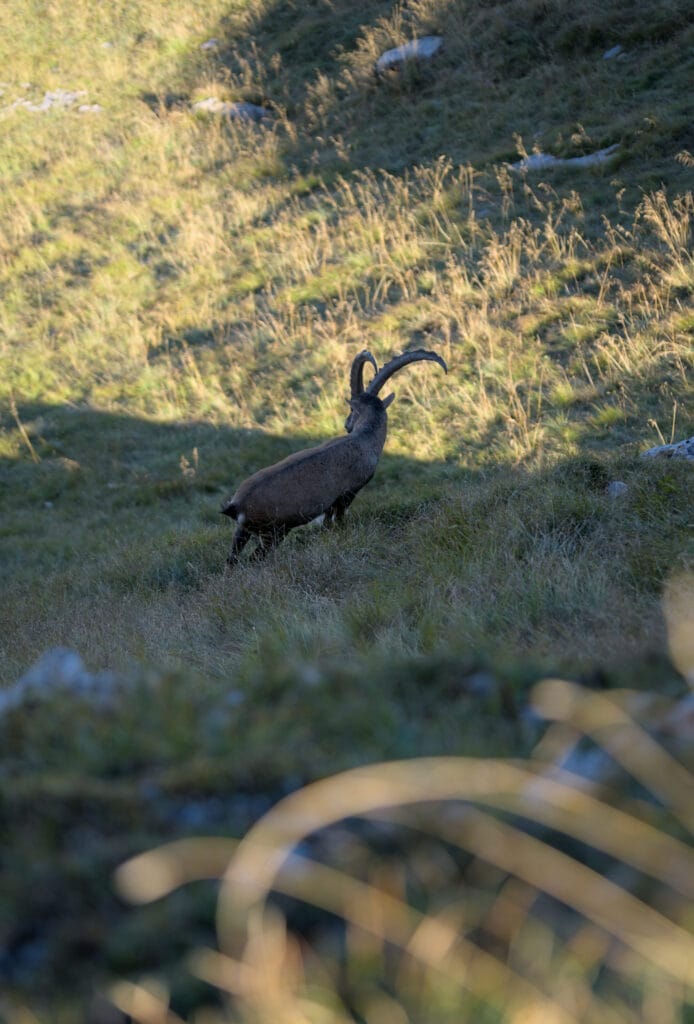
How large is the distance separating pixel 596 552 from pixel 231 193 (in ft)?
43.6

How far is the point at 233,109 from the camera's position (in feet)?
61.1

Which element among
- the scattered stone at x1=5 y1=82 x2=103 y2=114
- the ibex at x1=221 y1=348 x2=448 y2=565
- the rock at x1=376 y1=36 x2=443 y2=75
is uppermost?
the scattered stone at x1=5 y1=82 x2=103 y2=114

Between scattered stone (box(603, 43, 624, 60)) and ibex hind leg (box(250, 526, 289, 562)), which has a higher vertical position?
scattered stone (box(603, 43, 624, 60))

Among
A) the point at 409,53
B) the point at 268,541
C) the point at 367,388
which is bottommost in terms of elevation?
the point at 268,541

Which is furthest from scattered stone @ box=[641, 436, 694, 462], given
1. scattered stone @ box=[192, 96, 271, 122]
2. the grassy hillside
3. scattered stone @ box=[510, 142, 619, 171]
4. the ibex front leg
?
scattered stone @ box=[192, 96, 271, 122]

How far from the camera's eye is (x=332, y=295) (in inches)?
501

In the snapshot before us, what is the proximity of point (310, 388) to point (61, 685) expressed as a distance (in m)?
8.04

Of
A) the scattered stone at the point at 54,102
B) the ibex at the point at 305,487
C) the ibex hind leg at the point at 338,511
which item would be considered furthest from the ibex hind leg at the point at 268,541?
the scattered stone at the point at 54,102

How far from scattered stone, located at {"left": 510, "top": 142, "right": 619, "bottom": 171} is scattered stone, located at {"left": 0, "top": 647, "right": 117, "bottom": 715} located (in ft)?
38.4

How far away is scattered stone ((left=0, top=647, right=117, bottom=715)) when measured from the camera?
3035mm

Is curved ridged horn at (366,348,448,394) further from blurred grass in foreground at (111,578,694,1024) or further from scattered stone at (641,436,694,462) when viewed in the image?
blurred grass in foreground at (111,578,694,1024)

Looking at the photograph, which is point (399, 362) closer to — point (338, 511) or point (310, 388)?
point (338, 511)

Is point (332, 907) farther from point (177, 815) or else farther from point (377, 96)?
point (377, 96)

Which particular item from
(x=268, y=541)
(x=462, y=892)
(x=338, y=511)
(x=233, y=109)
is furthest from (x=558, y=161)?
(x=462, y=892)
